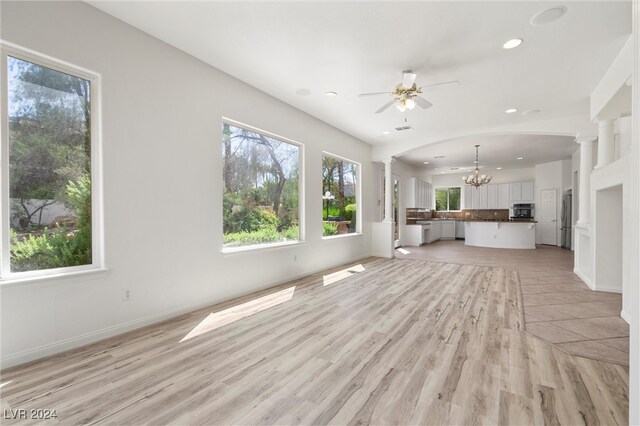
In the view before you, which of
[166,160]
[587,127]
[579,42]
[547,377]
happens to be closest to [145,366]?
[166,160]

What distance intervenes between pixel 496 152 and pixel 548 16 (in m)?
7.19

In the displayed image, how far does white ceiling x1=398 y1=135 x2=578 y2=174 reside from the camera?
296 inches

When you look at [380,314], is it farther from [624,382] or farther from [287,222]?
[287,222]

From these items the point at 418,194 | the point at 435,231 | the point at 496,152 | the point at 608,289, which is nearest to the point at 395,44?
the point at 608,289

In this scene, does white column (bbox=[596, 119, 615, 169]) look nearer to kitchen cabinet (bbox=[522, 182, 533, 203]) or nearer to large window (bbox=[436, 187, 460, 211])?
kitchen cabinet (bbox=[522, 182, 533, 203])

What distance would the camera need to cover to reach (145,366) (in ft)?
7.67

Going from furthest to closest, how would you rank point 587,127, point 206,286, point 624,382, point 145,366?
point 587,127 → point 206,286 → point 145,366 → point 624,382

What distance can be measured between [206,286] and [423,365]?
2753 millimetres

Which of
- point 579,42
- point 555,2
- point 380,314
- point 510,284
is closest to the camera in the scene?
point 555,2

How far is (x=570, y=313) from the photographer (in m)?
3.59

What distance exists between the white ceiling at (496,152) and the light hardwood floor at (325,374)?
5.37 metres

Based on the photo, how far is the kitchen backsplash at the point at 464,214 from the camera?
38.5ft

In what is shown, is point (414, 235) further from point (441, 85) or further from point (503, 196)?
point (441, 85)

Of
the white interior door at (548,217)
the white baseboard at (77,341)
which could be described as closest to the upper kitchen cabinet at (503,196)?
the white interior door at (548,217)
